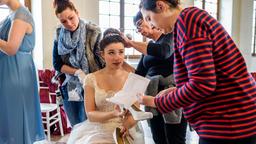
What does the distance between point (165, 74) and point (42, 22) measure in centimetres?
228

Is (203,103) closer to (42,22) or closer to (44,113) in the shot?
(44,113)

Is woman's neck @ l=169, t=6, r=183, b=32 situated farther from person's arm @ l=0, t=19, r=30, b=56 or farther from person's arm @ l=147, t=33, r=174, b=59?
person's arm @ l=0, t=19, r=30, b=56

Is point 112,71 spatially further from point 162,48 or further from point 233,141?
point 233,141

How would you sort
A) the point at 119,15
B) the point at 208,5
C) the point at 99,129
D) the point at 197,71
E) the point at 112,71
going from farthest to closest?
the point at 208,5
the point at 119,15
the point at 112,71
the point at 99,129
the point at 197,71

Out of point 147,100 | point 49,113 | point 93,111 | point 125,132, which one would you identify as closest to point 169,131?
point 125,132

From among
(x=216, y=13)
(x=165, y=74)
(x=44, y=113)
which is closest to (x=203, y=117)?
(x=165, y=74)

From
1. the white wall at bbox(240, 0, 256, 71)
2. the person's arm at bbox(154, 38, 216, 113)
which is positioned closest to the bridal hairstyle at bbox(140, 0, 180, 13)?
the person's arm at bbox(154, 38, 216, 113)

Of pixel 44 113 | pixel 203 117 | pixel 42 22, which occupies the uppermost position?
pixel 42 22

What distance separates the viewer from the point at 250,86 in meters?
0.96

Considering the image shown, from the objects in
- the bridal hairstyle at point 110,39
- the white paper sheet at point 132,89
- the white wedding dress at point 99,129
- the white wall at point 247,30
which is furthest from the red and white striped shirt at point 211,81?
the white wall at point 247,30

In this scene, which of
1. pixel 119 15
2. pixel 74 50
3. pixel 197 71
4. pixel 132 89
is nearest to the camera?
pixel 197 71

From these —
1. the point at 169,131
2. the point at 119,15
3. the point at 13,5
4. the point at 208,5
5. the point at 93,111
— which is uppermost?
the point at 208,5

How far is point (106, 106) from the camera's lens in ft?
5.49

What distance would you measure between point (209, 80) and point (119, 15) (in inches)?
174
